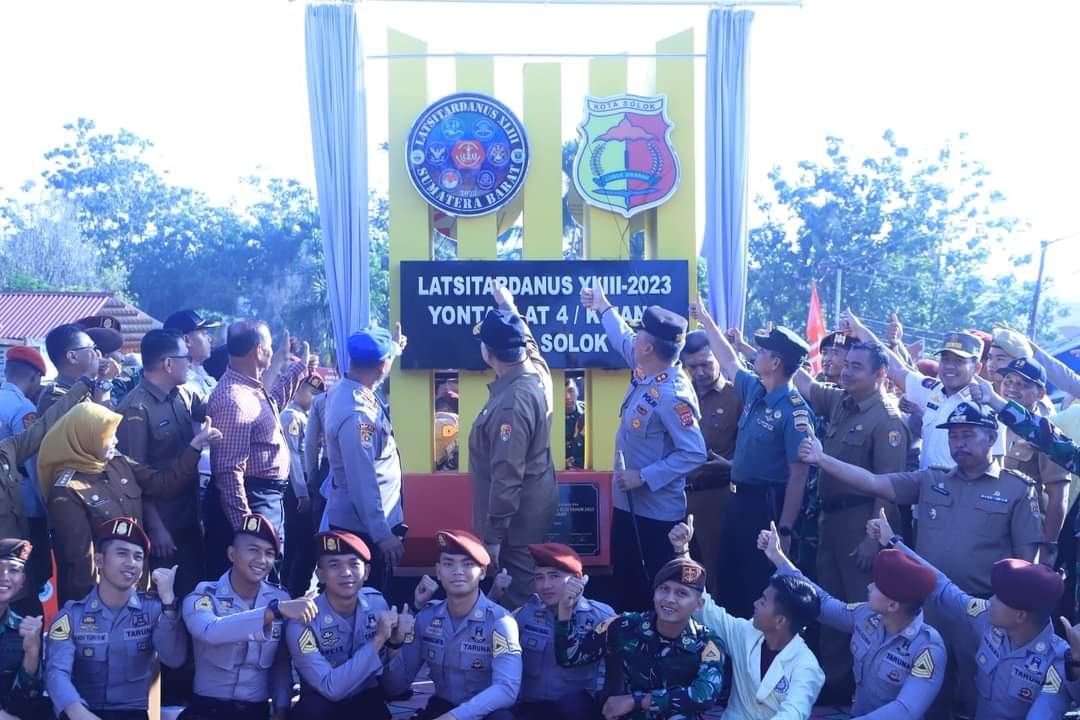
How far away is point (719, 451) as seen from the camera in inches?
235

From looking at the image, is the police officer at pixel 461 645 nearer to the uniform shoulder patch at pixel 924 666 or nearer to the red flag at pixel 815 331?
the uniform shoulder patch at pixel 924 666

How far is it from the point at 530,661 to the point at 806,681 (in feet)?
3.82

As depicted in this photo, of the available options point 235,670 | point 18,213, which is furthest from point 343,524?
point 18,213

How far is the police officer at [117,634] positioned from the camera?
4.30m

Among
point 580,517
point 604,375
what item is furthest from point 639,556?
point 604,375

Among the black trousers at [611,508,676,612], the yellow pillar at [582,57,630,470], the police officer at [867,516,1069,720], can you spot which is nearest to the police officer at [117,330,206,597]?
the black trousers at [611,508,676,612]

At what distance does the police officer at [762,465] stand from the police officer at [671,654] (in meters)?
0.93

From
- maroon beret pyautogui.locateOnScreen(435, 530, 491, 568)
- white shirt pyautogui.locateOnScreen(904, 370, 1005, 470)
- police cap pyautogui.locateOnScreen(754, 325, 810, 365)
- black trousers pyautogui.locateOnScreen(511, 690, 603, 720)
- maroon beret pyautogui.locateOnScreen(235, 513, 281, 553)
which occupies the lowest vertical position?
black trousers pyautogui.locateOnScreen(511, 690, 603, 720)

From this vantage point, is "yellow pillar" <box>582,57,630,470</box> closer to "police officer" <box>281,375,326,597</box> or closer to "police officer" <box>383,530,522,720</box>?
"police officer" <box>281,375,326,597</box>

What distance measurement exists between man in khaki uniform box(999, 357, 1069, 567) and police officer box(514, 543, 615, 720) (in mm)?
2021

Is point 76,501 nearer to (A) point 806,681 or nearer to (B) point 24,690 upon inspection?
(B) point 24,690

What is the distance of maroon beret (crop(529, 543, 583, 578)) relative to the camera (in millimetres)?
4492

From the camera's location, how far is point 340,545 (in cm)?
446

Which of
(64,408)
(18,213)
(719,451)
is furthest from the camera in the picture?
(18,213)
